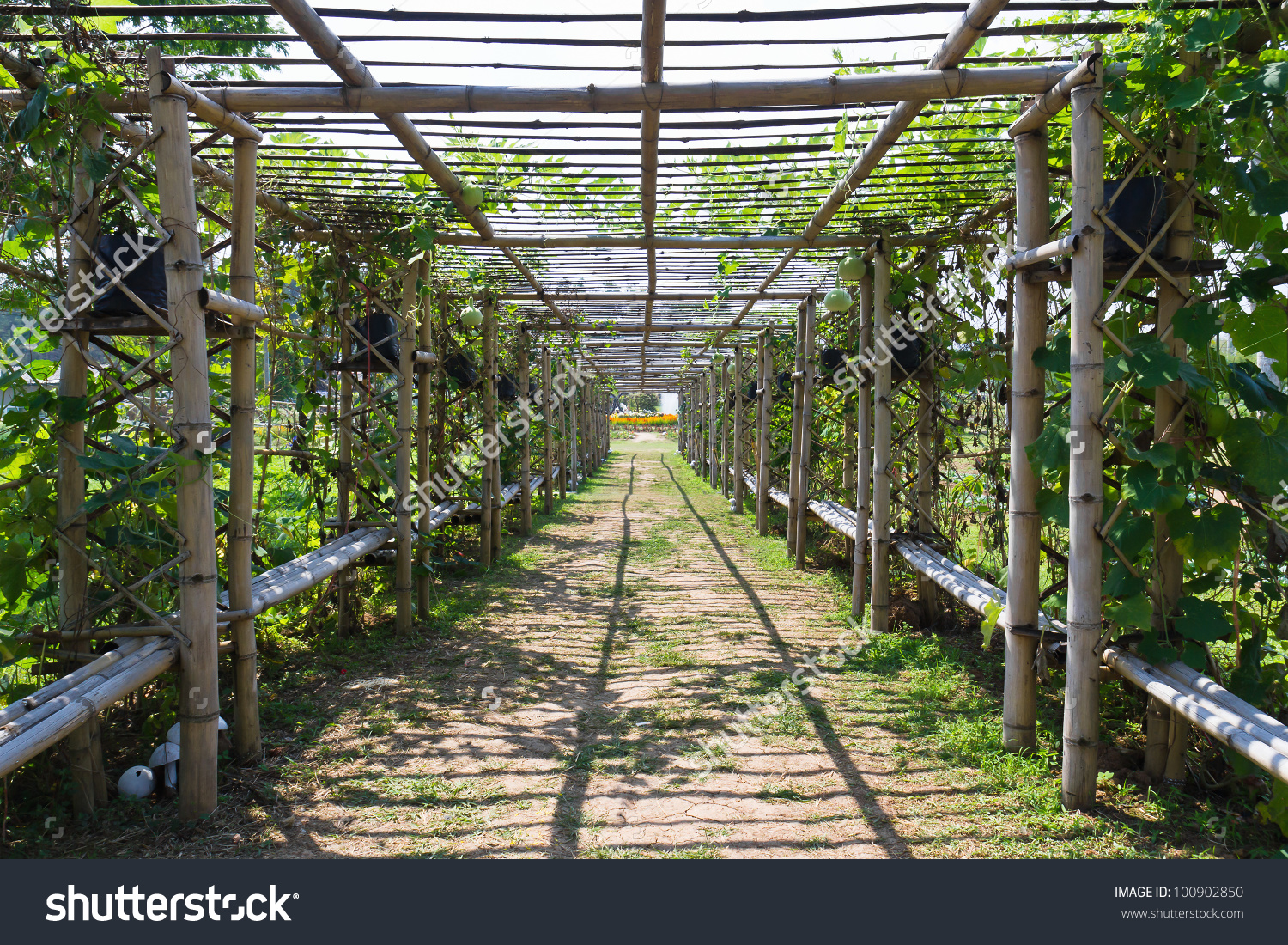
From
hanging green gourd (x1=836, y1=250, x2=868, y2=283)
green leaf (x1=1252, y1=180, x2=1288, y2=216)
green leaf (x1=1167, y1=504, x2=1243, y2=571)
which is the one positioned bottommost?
green leaf (x1=1167, y1=504, x2=1243, y2=571)

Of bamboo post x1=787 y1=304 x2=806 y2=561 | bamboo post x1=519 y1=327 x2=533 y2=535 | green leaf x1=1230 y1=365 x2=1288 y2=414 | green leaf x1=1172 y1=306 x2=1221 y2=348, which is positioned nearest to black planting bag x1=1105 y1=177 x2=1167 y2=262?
green leaf x1=1172 y1=306 x2=1221 y2=348

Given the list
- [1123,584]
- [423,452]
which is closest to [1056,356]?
[1123,584]

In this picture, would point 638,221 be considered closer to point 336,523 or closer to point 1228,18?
point 336,523

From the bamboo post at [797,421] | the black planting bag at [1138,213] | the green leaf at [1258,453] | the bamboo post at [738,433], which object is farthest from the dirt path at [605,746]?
the bamboo post at [738,433]

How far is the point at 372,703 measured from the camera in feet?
13.6

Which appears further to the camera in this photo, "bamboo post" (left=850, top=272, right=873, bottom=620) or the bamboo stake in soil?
"bamboo post" (left=850, top=272, right=873, bottom=620)

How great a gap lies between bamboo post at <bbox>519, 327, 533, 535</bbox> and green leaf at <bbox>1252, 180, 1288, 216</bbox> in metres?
8.00

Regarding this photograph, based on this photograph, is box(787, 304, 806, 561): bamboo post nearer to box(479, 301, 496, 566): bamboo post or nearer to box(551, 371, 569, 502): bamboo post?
box(479, 301, 496, 566): bamboo post

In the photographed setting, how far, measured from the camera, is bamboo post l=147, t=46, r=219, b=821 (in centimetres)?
275

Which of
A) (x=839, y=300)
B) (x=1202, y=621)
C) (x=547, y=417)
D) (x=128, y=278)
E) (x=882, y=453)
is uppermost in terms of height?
(x=839, y=300)

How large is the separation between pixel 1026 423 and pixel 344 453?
4.14m

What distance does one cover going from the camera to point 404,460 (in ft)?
18.0

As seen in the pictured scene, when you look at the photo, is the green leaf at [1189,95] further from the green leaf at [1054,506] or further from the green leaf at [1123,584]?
the green leaf at [1123,584]

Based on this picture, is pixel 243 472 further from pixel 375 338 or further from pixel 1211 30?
pixel 1211 30
